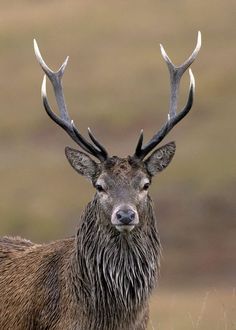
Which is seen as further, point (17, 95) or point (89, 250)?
point (17, 95)

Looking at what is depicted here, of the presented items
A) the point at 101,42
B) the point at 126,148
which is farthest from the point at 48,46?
the point at 126,148

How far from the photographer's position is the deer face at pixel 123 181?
1159cm

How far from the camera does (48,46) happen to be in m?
55.5

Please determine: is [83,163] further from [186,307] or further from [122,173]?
[186,307]

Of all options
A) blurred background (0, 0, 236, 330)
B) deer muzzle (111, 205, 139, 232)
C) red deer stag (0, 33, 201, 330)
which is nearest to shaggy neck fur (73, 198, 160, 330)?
red deer stag (0, 33, 201, 330)

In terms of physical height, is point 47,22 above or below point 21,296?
above

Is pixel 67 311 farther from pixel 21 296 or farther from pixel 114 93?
pixel 114 93

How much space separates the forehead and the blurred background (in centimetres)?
1467

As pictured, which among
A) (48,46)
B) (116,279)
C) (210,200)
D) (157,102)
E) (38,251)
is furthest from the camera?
(48,46)

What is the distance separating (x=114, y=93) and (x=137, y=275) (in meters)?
38.8

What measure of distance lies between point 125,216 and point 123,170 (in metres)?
0.63

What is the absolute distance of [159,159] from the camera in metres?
12.3

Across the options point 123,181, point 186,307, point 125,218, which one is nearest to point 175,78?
point 123,181

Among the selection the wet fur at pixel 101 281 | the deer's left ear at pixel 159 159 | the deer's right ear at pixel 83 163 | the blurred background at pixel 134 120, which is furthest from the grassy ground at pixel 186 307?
the deer's right ear at pixel 83 163
